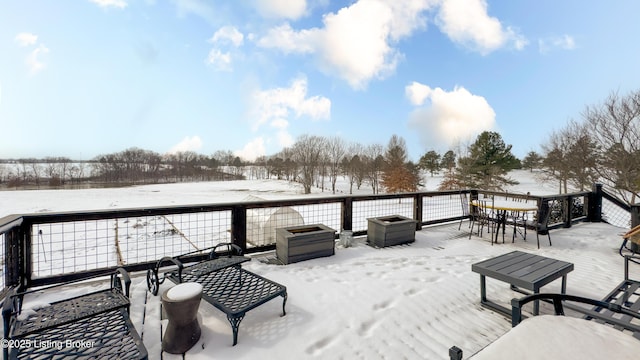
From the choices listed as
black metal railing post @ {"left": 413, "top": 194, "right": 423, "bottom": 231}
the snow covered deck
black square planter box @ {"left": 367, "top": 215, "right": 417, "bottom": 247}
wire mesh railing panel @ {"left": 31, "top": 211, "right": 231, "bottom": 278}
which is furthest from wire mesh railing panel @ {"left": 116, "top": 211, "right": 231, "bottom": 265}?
black metal railing post @ {"left": 413, "top": 194, "right": 423, "bottom": 231}

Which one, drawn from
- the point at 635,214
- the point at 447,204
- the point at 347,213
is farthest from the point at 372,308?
the point at 447,204

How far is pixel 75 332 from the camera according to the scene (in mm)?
1770

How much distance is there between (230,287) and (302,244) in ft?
4.55

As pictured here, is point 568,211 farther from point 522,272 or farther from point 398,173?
point 398,173

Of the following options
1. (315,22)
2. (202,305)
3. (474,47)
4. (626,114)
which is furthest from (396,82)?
(202,305)

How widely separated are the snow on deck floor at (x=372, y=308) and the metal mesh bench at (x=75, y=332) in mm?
295

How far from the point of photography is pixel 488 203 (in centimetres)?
561

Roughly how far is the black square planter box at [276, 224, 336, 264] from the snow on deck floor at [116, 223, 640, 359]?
0.14 m

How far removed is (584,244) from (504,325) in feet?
13.3

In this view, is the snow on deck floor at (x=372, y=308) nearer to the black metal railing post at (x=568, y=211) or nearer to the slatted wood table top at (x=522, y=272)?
the slatted wood table top at (x=522, y=272)

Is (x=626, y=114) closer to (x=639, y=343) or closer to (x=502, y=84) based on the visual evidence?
(x=502, y=84)

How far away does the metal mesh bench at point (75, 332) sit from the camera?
1.57m

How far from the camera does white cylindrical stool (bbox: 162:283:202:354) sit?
1.87 metres

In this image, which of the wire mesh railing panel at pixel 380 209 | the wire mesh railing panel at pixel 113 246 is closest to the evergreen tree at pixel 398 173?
the wire mesh railing panel at pixel 380 209
